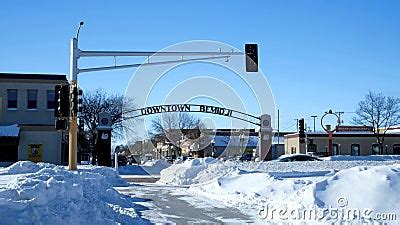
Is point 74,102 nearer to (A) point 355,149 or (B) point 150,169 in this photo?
(B) point 150,169

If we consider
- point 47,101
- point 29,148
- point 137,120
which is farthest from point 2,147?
point 137,120

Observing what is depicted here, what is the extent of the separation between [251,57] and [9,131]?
33.5 m

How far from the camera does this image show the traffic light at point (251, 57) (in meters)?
21.6

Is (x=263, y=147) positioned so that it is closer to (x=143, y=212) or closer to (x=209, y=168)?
(x=209, y=168)

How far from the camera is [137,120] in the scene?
68.2 metres

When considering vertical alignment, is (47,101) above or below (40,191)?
above

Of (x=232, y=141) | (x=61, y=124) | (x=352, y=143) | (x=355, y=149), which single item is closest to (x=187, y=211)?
(x=61, y=124)

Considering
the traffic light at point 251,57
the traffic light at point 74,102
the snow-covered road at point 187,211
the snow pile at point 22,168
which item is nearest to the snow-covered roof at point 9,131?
the snow pile at point 22,168

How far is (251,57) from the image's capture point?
21938 mm

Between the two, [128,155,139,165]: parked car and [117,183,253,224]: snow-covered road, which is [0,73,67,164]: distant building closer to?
[128,155,139,165]: parked car

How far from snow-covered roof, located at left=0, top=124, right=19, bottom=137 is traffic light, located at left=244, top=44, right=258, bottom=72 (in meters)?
32.5

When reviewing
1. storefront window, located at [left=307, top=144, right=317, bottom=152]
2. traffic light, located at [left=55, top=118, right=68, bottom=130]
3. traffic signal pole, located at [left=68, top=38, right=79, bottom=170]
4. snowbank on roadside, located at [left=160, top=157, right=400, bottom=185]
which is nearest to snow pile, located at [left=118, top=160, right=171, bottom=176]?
snowbank on roadside, located at [left=160, top=157, right=400, bottom=185]

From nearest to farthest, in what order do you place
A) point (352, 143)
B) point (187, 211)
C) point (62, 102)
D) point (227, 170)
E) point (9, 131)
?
point (187, 211) → point (62, 102) → point (227, 170) → point (9, 131) → point (352, 143)

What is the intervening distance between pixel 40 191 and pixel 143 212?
4.28 m
